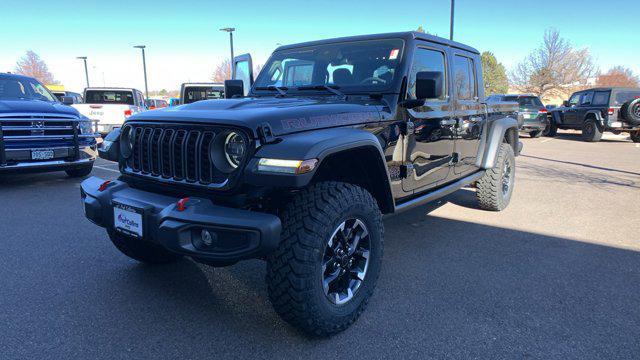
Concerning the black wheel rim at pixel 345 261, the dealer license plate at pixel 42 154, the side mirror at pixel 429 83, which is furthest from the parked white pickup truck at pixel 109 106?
the black wheel rim at pixel 345 261

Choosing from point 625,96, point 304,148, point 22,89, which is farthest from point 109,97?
point 625,96

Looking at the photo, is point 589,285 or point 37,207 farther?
point 37,207

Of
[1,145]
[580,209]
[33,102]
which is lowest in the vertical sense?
[580,209]

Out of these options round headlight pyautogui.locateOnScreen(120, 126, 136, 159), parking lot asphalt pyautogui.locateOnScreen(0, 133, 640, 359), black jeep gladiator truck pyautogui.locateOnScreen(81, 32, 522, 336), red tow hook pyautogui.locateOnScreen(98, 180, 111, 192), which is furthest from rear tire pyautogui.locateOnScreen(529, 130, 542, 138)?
red tow hook pyautogui.locateOnScreen(98, 180, 111, 192)

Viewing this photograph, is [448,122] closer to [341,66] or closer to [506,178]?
[341,66]

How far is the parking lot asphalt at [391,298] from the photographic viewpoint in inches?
101

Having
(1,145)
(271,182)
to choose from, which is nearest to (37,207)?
(1,145)

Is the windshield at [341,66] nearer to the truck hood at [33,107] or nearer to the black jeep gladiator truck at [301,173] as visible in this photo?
the black jeep gladiator truck at [301,173]

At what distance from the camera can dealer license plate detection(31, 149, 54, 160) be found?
663cm

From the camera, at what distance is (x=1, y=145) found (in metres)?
6.32

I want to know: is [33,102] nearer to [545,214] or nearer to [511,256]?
[511,256]

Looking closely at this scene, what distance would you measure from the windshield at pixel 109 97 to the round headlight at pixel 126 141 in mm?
11705

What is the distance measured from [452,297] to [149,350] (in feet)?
6.70

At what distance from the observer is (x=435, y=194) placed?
13.2 ft
